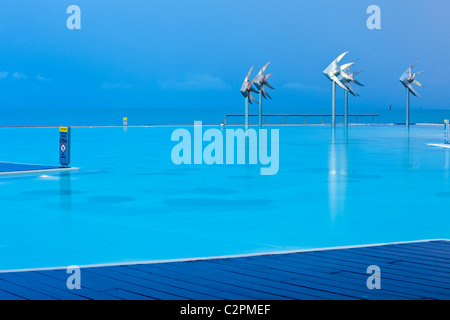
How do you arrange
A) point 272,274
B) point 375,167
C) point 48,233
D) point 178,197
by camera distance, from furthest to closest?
point 375,167 → point 178,197 → point 48,233 → point 272,274

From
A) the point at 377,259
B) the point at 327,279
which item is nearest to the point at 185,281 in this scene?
the point at 327,279

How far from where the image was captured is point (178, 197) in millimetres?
11633

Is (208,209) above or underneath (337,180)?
underneath

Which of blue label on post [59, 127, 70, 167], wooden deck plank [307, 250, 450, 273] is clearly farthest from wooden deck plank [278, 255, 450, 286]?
blue label on post [59, 127, 70, 167]

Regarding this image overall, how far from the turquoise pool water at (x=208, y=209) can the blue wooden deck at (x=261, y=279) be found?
1104mm

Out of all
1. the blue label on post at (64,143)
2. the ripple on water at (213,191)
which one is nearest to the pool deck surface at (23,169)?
the blue label on post at (64,143)

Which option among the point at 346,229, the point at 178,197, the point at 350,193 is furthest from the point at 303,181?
the point at 346,229

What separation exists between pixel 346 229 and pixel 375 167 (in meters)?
8.80

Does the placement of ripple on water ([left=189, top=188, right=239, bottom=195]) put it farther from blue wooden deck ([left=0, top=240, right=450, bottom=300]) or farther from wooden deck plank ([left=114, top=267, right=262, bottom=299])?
wooden deck plank ([left=114, top=267, right=262, bottom=299])

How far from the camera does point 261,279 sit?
5.43 m

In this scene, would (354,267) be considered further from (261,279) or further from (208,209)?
(208,209)

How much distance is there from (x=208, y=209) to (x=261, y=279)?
492 centimetres

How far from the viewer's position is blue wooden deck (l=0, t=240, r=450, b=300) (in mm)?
4945
